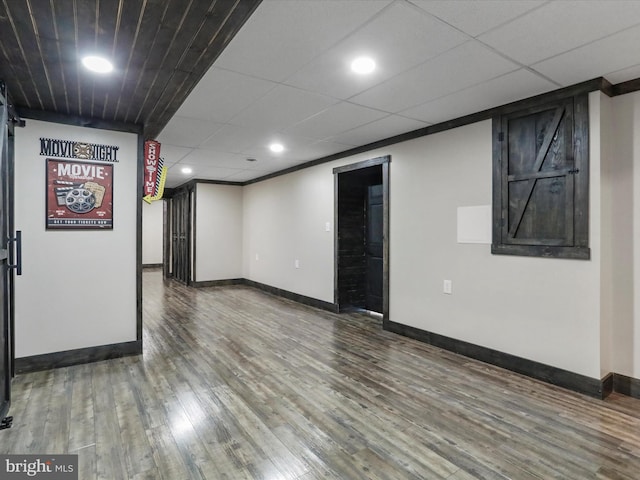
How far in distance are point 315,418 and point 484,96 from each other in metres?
2.97

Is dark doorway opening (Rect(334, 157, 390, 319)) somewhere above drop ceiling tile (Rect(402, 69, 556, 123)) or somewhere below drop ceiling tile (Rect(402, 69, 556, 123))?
below

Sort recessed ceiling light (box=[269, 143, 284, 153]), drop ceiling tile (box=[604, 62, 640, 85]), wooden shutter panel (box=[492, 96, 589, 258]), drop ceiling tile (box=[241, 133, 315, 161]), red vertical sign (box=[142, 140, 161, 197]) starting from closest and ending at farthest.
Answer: drop ceiling tile (box=[604, 62, 640, 85]) → wooden shutter panel (box=[492, 96, 589, 258]) → red vertical sign (box=[142, 140, 161, 197]) → drop ceiling tile (box=[241, 133, 315, 161]) → recessed ceiling light (box=[269, 143, 284, 153])

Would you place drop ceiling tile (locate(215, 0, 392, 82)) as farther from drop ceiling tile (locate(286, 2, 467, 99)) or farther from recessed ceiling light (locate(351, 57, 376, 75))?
recessed ceiling light (locate(351, 57, 376, 75))

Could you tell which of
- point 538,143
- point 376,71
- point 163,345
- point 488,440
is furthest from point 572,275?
point 163,345

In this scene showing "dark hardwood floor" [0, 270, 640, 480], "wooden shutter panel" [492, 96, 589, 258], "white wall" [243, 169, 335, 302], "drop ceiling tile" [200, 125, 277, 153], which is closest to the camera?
"dark hardwood floor" [0, 270, 640, 480]

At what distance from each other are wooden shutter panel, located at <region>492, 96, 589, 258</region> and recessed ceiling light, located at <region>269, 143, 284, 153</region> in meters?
2.69

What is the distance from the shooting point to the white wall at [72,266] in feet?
10.9

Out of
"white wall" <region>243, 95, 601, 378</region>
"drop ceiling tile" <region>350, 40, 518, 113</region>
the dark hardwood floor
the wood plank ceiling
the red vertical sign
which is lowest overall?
the dark hardwood floor

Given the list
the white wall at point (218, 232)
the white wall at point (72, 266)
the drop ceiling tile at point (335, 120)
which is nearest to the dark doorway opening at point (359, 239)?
the drop ceiling tile at point (335, 120)

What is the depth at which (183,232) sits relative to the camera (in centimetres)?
872

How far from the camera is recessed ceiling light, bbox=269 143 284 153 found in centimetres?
486

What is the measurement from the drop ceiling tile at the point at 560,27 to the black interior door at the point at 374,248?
135 inches

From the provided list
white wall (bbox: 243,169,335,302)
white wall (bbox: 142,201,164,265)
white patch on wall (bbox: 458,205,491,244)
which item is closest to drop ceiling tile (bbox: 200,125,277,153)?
white wall (bbox: 243,169,335,302)

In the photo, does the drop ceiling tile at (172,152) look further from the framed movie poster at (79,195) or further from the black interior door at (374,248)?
the black interior door at (374,248)
